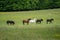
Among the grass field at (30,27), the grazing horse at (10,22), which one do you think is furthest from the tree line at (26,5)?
the grazing horse at (10,22)

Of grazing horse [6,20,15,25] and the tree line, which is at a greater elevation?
the tree line

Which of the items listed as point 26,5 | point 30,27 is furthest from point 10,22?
point 26,5

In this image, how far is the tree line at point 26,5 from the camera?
17.3ft

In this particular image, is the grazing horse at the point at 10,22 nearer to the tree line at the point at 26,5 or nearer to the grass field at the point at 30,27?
the grass field at the point at 30,27

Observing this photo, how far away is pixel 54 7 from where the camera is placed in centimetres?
545

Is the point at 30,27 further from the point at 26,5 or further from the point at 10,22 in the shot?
the point at 26,5

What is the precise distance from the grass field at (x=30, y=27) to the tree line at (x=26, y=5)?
0.15 m

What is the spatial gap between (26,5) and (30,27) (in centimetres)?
106

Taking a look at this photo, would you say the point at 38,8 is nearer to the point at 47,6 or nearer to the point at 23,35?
the point at 47,6

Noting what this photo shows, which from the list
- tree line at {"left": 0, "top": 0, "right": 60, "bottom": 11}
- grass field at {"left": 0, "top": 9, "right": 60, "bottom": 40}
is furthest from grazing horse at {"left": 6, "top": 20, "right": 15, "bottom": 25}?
tree line at {"left": 0, "top": 0, "right": 60, "bottom": 11}

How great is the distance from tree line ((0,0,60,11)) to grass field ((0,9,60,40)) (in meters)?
0.15

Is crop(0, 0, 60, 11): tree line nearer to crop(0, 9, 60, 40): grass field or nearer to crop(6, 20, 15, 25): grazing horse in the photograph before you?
crop(0, 9, 60, 40): grass field

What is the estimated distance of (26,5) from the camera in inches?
214

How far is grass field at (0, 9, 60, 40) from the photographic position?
13.8 feet
